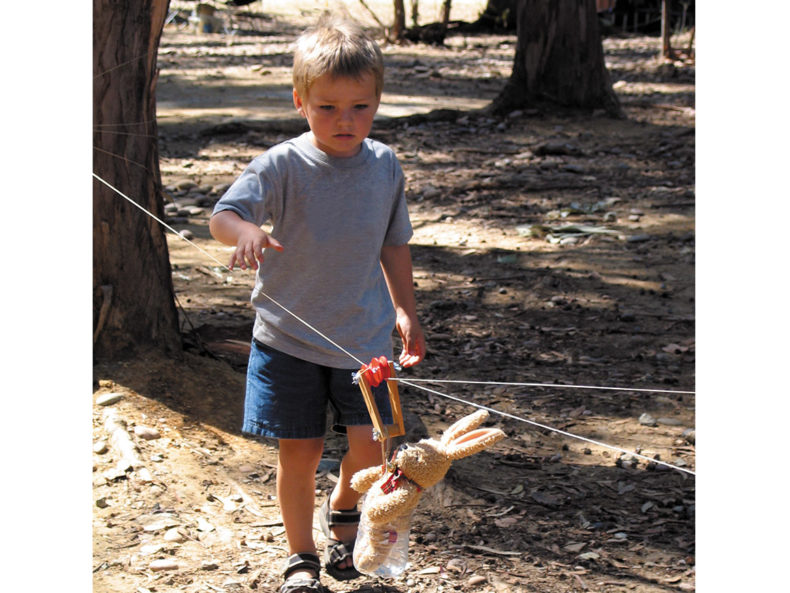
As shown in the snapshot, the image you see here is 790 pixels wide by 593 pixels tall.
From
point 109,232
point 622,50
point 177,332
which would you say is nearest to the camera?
point 109,232

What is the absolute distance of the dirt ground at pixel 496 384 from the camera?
2988mm

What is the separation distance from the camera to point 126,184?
3740 mm

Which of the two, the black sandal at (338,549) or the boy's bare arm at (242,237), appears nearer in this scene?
the boy's bare arm at (242,237)

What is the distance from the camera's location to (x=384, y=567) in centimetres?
245

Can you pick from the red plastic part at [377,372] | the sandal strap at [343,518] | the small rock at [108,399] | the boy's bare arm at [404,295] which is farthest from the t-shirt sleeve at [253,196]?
the small rock at [108,399]

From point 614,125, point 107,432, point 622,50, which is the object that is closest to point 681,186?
point 614,125

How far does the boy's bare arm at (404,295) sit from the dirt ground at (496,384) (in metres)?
0.74

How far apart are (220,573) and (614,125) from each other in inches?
330

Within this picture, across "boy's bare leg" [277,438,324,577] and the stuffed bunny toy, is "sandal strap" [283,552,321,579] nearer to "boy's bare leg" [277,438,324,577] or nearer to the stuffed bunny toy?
"boy's bare leg" [277,438,324,577]

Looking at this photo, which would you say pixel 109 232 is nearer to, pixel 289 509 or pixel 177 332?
pixel 177 332

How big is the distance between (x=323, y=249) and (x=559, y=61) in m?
8.55

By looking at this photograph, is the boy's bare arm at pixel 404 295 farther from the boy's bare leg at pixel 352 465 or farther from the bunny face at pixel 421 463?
the bunny face at pixel 421 463

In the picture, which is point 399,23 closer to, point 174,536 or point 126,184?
point 126,184

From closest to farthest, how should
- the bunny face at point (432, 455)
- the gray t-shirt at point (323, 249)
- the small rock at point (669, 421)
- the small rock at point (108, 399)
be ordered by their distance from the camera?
the bunny face at point (432, 455) → the gray t-shirt at point (323, 249) → the small rock at point (108, 399) → the small rock at point (669, 421)
